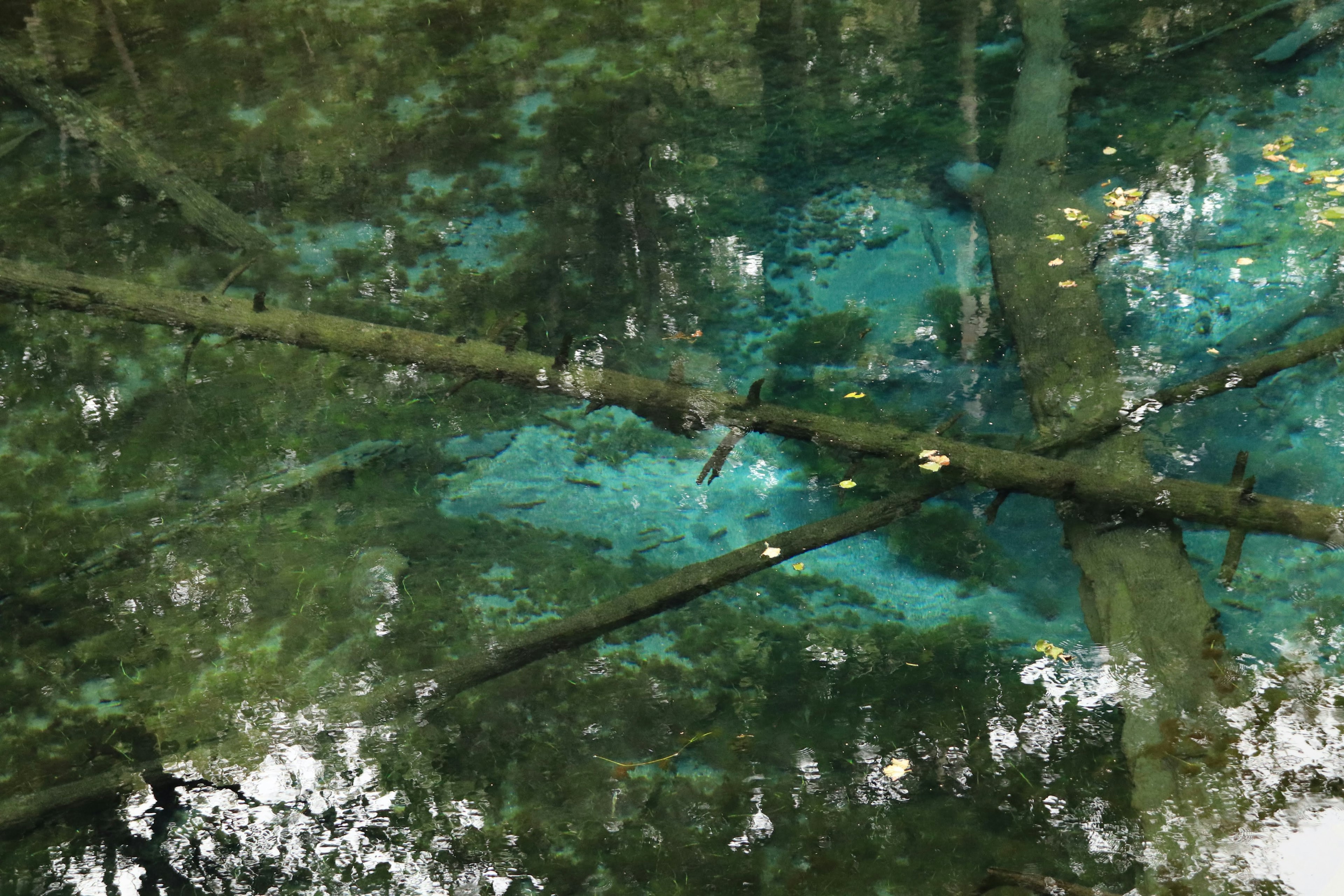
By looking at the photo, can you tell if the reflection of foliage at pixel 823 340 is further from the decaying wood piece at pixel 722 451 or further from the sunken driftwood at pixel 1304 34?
the sunken driftwood at pixel 1304 34

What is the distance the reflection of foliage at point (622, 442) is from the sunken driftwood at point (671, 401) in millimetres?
96

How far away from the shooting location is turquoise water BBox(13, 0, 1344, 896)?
2.86 meters

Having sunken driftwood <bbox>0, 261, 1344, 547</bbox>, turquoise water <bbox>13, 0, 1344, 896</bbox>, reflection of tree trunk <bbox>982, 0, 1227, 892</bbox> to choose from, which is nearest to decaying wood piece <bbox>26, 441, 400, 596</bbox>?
turquoise water <bbox>13, 0, 1344, 896</bbox>

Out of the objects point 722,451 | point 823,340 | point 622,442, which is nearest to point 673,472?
point 622,442

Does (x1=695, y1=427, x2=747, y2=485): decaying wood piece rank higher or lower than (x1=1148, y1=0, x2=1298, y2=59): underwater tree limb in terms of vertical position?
lower

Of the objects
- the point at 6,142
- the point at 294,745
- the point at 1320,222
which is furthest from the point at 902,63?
the point at 6,142

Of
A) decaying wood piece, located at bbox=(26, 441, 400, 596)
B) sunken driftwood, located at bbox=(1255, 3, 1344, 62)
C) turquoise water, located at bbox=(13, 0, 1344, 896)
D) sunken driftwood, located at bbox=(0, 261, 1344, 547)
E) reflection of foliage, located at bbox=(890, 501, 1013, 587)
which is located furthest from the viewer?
sunken driftwood, located at bbox=(1255, 3, 1344, 62)

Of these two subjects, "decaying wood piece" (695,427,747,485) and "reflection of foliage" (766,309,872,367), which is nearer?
"decaying wood piece" (695,427,747,485)

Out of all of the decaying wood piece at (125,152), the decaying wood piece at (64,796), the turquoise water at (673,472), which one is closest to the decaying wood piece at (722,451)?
the turquoise water at (673,472)

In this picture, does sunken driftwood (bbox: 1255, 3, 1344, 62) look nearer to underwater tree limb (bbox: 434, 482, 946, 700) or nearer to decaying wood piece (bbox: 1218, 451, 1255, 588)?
decaying wood piece (bbox: 1218, 451, 1255, 588)

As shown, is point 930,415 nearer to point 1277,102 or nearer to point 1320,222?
point 1320,222

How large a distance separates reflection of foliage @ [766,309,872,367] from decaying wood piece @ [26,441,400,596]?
198 cm

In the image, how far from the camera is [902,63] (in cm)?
626

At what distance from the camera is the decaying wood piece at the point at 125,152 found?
18.1 feet
